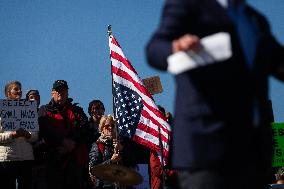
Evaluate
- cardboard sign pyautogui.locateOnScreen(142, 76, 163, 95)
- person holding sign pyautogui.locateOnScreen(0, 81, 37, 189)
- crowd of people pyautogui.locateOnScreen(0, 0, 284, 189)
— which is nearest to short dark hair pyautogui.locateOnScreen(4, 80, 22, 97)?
person holding sign pyautogui.locateOnScreen(0, 81, 37, 189)

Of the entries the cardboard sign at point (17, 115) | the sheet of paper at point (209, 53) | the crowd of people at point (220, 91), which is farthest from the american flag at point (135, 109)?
the sheet of paper at point (209, 53)

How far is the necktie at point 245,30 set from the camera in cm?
216

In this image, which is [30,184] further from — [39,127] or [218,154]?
[218,154]

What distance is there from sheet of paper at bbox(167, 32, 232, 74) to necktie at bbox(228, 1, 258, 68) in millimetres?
89

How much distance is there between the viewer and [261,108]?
2.18 meters

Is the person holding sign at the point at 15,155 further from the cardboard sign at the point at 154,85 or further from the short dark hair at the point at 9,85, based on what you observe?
the cardboard sign at the point at 154,85

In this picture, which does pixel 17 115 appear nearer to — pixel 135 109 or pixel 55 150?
pixel 55 150

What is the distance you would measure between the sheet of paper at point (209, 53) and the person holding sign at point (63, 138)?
5554mm

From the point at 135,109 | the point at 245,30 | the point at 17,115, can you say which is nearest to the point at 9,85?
the point at 17,115

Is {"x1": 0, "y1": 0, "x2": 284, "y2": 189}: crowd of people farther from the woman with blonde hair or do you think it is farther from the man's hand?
the woman with blonde hair

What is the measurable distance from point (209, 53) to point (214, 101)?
0.57ft

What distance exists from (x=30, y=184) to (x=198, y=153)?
5633 mm

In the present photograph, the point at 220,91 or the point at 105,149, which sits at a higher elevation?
the point at 105,149

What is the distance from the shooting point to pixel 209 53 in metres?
2.08
